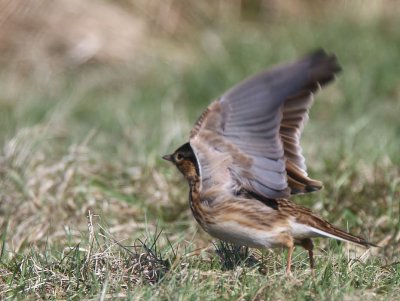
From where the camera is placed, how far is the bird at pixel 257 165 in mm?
4672

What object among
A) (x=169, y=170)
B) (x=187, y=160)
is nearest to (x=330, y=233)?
(x=187, y=160)

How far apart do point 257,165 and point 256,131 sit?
0.18 meters

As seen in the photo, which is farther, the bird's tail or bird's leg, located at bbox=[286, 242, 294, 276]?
the bird's tail

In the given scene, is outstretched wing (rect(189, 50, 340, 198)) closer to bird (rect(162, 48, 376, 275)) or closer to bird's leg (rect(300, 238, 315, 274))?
bird (rect(162, 48, 376, 275))

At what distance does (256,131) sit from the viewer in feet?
15.5

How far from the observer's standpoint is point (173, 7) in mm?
12336

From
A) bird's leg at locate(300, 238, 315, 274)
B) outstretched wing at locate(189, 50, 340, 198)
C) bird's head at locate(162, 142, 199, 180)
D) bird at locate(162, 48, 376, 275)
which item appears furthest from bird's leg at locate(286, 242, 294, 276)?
bird's head at locate(162, 142, 199, 180)

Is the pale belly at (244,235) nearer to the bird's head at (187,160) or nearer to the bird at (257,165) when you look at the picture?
the bird at (257,165)

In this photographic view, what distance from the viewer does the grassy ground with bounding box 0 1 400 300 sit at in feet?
15.3

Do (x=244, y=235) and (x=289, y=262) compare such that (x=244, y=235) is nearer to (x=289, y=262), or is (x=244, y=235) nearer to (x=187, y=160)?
(x=289, y=262)

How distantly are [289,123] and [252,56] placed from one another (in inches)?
218

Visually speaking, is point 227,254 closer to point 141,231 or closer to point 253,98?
point 253,98

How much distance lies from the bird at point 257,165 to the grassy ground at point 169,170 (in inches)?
6.7

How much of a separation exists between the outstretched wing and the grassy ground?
42 cm
